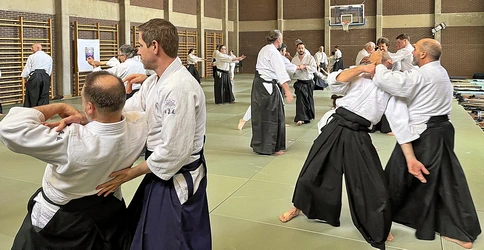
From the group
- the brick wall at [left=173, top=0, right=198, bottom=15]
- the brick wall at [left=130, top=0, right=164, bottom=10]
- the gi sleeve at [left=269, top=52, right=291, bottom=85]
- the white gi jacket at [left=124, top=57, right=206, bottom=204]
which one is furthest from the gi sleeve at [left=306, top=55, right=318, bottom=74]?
the brick wall at [left=173, top=0, right=198, bottom=15]

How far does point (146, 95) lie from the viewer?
231cm

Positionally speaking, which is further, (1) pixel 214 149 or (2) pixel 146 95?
(1) pixel 214 149

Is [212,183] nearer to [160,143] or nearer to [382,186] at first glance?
[382,186]

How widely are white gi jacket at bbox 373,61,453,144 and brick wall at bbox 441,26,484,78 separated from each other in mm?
19942

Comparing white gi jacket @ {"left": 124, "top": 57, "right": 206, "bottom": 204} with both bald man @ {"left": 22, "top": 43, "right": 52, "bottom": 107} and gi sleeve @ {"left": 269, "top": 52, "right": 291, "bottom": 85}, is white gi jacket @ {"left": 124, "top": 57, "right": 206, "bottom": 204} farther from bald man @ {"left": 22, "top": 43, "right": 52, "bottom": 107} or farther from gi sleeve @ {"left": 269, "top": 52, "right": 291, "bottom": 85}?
bald man @ {"left": 22, "top": 43, "right": 52, "bottom": 107}

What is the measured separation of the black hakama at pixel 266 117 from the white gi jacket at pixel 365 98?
114 inches

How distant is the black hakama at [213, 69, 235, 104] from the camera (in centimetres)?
1202

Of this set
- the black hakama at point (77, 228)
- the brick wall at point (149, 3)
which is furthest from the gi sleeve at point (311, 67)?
the brick wall at point (149, 3)

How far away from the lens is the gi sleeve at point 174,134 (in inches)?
76.7

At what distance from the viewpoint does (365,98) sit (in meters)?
3.17

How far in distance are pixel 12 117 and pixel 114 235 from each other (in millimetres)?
807

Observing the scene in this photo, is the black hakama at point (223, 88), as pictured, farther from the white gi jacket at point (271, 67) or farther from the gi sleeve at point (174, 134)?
the gi sleeve at point (174, 134)

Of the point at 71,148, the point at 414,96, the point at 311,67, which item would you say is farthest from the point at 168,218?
the point at 311,67

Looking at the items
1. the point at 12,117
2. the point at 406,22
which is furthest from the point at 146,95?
the point at 406,22
